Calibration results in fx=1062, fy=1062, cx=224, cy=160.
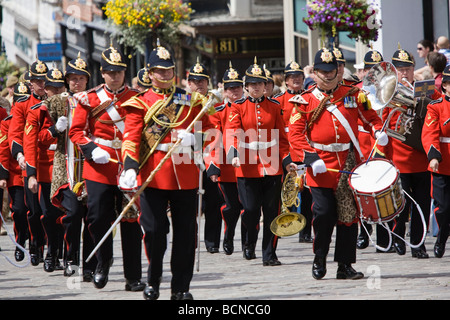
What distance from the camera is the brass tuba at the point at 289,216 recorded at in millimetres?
10828

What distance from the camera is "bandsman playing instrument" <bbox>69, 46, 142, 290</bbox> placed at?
358 inches

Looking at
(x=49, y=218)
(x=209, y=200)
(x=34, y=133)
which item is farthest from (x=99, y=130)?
(x=209, y=200)

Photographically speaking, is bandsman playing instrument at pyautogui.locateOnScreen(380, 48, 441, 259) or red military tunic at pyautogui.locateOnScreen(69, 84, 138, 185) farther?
bandsman playing instrument at pyautogui.locateOnScreen(380, 48, 441, 259)

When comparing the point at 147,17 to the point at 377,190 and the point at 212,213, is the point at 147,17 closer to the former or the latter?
the point at 212,213

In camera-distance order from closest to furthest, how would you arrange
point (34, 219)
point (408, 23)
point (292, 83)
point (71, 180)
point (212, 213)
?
point (71, 180)
point (34, 219)
point (292, 83)
point (212, 213)
point (408, 23)

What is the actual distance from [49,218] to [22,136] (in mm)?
973

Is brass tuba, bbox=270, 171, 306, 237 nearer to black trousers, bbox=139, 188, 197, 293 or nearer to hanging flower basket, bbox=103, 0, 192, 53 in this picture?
black trousers, bbox=139, 188, 197, 293

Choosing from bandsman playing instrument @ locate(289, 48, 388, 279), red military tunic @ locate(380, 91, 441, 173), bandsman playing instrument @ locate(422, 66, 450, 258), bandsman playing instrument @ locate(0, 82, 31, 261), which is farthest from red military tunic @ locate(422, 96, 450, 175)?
bandsman playing instrument @ locate(0, 82, 31, 261)

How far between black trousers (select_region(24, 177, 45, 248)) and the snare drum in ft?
13.3

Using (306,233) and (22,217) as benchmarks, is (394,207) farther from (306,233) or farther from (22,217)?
(22,217)

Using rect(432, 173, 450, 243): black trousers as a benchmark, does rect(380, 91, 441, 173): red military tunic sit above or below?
above

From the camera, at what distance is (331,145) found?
30.6 feet

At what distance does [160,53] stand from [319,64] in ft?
5.57

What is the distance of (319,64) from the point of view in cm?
934
